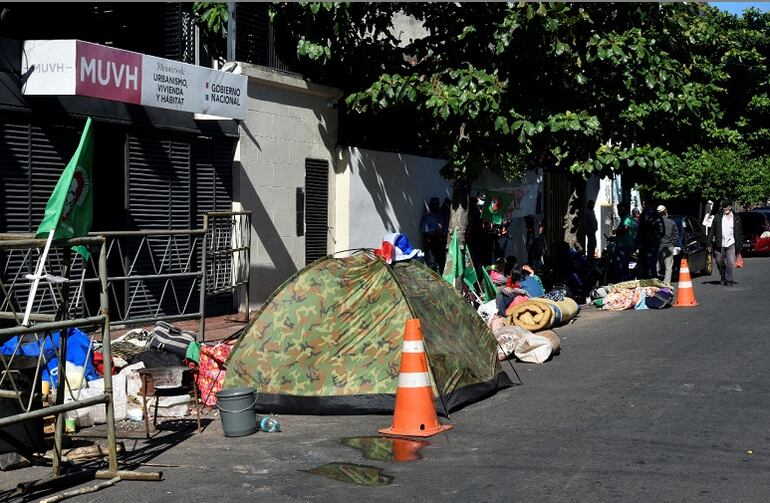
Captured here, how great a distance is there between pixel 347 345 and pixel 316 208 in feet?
30.5

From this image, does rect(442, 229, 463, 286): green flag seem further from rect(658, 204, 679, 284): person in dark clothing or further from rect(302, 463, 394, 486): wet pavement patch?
rect(302, 463, 394, 486): wet pavement patch

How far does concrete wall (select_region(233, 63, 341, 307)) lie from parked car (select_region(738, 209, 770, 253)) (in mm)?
23330

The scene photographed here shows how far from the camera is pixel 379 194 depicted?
20.0 m

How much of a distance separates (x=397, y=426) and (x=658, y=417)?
2.34 m

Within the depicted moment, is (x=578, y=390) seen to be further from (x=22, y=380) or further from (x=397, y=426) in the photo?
(x=22, y=380)

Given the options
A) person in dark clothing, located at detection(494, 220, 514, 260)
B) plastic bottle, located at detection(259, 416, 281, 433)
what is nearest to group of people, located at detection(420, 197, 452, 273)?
person in dark clothing, located at detection(494, 220, 514, 260)

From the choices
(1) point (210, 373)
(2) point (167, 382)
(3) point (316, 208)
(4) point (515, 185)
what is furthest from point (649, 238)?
(2) point (167, 382)

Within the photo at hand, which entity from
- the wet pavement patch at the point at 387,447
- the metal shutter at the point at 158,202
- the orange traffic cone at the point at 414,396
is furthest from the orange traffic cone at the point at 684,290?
the wet pavement patch at the point at 387,447

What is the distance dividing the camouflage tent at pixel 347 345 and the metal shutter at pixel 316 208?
829cm

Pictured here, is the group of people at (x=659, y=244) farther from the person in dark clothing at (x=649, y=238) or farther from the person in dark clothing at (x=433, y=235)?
the person in dark clothing at (x=433, y=235)

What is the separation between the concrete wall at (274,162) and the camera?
1623 cm

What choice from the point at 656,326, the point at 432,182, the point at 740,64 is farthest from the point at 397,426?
the point at 740,64

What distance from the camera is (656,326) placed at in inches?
600

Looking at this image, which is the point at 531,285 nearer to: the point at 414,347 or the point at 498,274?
the point at 498,274
